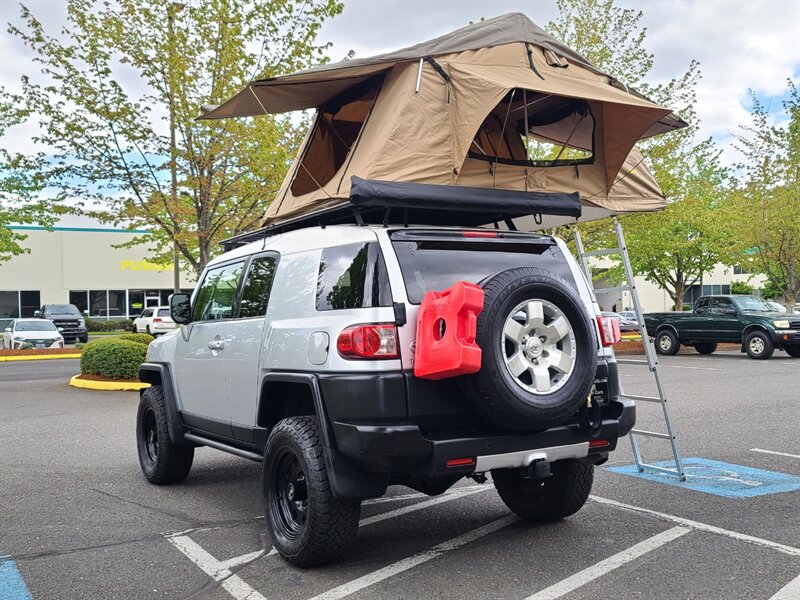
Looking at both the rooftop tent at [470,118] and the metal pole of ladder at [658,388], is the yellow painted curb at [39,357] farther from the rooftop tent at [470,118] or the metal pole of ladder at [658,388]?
the metal pole of ladder at [658,388]

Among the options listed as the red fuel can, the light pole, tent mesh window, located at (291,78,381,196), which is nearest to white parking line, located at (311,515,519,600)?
the red fuel can

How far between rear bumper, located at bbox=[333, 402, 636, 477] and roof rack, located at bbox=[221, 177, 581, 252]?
1308 millimetres

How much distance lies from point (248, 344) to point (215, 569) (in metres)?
1.47

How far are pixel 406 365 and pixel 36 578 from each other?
2431mm

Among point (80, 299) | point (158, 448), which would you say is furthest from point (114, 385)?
point (80, 299)

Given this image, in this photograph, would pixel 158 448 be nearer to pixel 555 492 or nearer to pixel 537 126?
pixel 555 492

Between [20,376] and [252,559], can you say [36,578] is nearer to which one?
[252,559]

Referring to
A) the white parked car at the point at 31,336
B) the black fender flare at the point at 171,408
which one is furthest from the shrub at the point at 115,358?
the white parked car at the point at 31,336

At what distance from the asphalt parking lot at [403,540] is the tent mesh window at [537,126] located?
2672 mm

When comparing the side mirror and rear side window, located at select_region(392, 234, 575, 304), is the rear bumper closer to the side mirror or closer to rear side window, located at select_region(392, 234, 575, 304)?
rear side window, located at select_region(392, 234, 575, 304)

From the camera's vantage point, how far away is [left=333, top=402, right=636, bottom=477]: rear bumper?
3871mm

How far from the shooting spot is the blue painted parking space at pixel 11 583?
4.00 meters

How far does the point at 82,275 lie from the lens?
41.8 meters

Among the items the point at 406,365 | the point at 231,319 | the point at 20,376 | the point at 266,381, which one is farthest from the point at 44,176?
the point at 406,365
